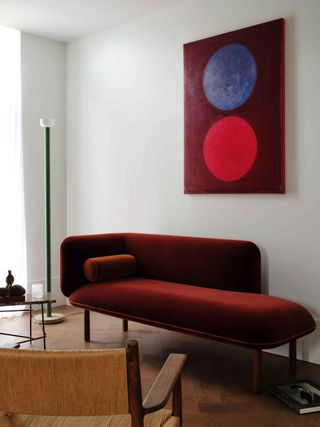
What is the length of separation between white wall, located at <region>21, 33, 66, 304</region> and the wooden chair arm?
3457 mm

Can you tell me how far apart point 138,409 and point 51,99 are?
431cm

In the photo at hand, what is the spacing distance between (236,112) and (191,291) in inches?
53.4

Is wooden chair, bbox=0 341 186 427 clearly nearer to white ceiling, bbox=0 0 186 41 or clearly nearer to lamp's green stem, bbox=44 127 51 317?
lamp's green stem, bbox=44 127 51 317

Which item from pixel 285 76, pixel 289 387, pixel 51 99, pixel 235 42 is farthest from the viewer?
pixel 51 99

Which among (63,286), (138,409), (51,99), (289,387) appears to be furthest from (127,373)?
(51,99)

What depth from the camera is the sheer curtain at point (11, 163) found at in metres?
4.74

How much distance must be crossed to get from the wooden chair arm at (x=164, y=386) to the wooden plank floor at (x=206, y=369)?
900mm

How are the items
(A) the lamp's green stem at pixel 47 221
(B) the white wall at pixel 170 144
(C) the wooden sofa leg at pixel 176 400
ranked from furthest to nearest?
(A) the lamp's green stem at pixel 47 221
(B) the white wall at pixel 170 144
(C) the wooden sofa leg at pixel 176 400

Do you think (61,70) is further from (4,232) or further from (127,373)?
(127,373)

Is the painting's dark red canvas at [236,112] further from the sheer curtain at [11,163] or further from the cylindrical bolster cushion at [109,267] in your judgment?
the sheer curtain at [11,163]

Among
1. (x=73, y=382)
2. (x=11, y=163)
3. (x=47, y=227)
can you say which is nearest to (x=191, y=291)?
(x=47, y=227)

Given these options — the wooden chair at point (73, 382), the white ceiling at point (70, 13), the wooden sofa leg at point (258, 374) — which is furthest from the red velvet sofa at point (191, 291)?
the white ceiling at point (70, 13)

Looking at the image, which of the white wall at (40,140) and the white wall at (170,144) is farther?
the white wall at (40,140)

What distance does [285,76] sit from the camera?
3498mm
